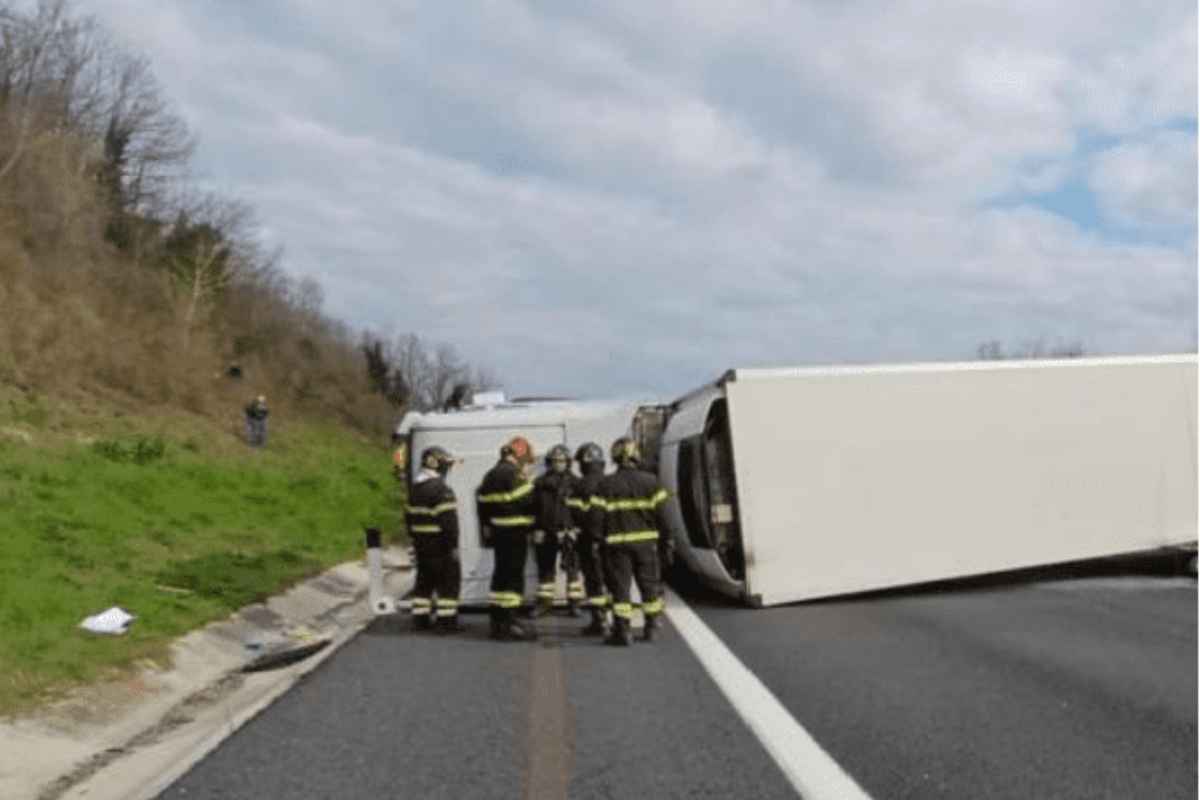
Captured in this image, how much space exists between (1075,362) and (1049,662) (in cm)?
666

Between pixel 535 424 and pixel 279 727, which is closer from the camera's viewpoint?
pixel 279 727

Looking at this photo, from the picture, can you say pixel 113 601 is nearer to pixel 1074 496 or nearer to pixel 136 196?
pixel 1074 496

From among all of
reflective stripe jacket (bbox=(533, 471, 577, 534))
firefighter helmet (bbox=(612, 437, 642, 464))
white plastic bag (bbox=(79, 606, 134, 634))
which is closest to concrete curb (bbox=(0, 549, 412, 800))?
white plastic bag (bbox=(79, 606, 134, 634))

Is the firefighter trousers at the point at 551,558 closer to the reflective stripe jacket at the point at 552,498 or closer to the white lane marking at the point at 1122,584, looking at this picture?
the reflective stripe jacket at the point at 552,498

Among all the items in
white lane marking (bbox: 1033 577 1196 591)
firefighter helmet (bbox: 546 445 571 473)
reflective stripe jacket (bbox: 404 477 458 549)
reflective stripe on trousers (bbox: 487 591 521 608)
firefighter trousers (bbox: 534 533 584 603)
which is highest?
firefighter helmet (bbox: 546 445 571 473)

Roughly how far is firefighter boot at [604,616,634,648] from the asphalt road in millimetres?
257

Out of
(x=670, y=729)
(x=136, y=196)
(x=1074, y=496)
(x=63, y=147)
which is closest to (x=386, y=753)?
(x=670, y=729)

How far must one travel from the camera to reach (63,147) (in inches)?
1801

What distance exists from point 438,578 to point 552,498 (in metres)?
1.34

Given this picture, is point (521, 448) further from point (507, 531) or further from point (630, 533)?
point (630, 533)

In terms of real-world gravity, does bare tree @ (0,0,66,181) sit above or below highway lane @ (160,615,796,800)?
above

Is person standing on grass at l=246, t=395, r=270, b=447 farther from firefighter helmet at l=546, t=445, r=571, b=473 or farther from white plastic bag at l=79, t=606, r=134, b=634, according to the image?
white plastic bag at l=79, t=606, r=134, b=634

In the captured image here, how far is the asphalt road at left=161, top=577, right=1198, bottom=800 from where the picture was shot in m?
6.65

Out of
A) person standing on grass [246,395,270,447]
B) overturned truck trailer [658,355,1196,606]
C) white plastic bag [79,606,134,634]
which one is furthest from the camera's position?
person standing on grass [246,395,270,447]
